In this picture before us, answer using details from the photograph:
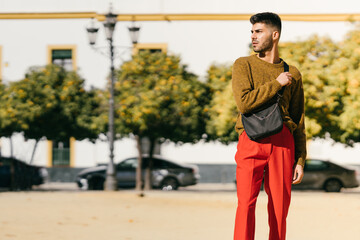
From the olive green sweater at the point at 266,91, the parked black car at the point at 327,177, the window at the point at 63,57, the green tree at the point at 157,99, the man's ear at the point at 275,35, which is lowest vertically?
the parked black car at the point at 327,177

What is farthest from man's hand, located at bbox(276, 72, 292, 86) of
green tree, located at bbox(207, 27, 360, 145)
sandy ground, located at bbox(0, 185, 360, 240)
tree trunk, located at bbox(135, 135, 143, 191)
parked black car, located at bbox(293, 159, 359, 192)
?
parked black car, located at bbox(293, 159, 359, 192)

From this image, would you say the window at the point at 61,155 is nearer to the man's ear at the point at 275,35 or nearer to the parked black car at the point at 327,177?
the parked black car at the point at 327,177

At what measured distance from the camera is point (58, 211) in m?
14.4

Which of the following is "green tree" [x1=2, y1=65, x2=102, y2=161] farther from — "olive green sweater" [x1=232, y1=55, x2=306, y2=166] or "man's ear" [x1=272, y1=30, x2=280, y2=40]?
"man's ear" [x1=272, y1=30, x2=280, y2=40]

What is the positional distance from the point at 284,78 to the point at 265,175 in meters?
0.68

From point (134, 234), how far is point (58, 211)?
16.4ft

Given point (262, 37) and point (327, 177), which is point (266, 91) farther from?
point (327, 177)

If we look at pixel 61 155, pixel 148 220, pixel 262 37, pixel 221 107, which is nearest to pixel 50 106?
pixel 221 107

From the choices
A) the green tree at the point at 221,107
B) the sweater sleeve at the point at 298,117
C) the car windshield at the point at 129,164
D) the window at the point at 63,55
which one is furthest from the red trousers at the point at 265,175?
the window at the point at 63,55

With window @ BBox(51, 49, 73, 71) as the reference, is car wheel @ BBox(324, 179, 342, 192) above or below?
below

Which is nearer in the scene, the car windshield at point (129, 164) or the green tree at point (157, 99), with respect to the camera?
the green tree at point (157, 99)

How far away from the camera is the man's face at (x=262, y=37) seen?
4727 millimetres

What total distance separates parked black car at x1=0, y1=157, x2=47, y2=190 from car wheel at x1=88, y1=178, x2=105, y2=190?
1849 mm

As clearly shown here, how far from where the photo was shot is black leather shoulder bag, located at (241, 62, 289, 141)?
15.0 ft
